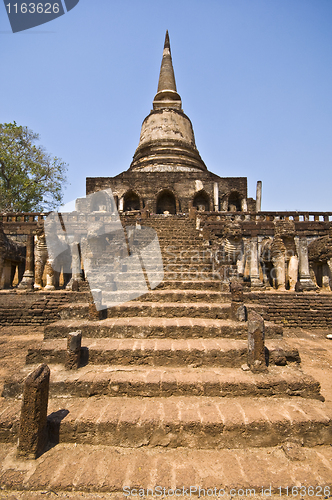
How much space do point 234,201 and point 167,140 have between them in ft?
24.4

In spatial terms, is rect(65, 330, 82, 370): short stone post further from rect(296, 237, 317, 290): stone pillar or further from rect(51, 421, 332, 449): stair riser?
rect(296, 237, 317, 290): stone pillar

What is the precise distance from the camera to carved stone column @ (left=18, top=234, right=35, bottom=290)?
27.6 ft

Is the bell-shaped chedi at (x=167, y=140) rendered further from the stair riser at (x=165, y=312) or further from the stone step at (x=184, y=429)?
the stone step at (x=184, y=429)


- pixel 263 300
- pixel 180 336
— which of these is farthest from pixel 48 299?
pixel 263 300

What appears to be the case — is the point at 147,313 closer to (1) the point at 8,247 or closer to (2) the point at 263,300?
(2) the point at 263,300

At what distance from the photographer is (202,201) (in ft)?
60.3

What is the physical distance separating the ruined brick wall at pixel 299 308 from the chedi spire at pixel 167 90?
22067 millimetres

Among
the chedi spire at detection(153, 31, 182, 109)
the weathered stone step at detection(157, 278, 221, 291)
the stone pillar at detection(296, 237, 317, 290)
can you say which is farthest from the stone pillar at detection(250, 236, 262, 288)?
the chedi spire at detection(153, 31, 182, 109)

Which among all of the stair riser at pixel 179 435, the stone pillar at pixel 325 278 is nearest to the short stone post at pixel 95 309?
the stair riser at pixel 179 435

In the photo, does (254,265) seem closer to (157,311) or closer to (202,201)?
(157,311)

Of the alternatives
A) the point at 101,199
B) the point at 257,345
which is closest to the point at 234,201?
the point at 101,199

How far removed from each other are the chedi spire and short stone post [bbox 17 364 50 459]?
26.2 metres

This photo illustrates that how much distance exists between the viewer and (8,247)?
8859 millimetres

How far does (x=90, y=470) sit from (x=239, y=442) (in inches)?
50.0
